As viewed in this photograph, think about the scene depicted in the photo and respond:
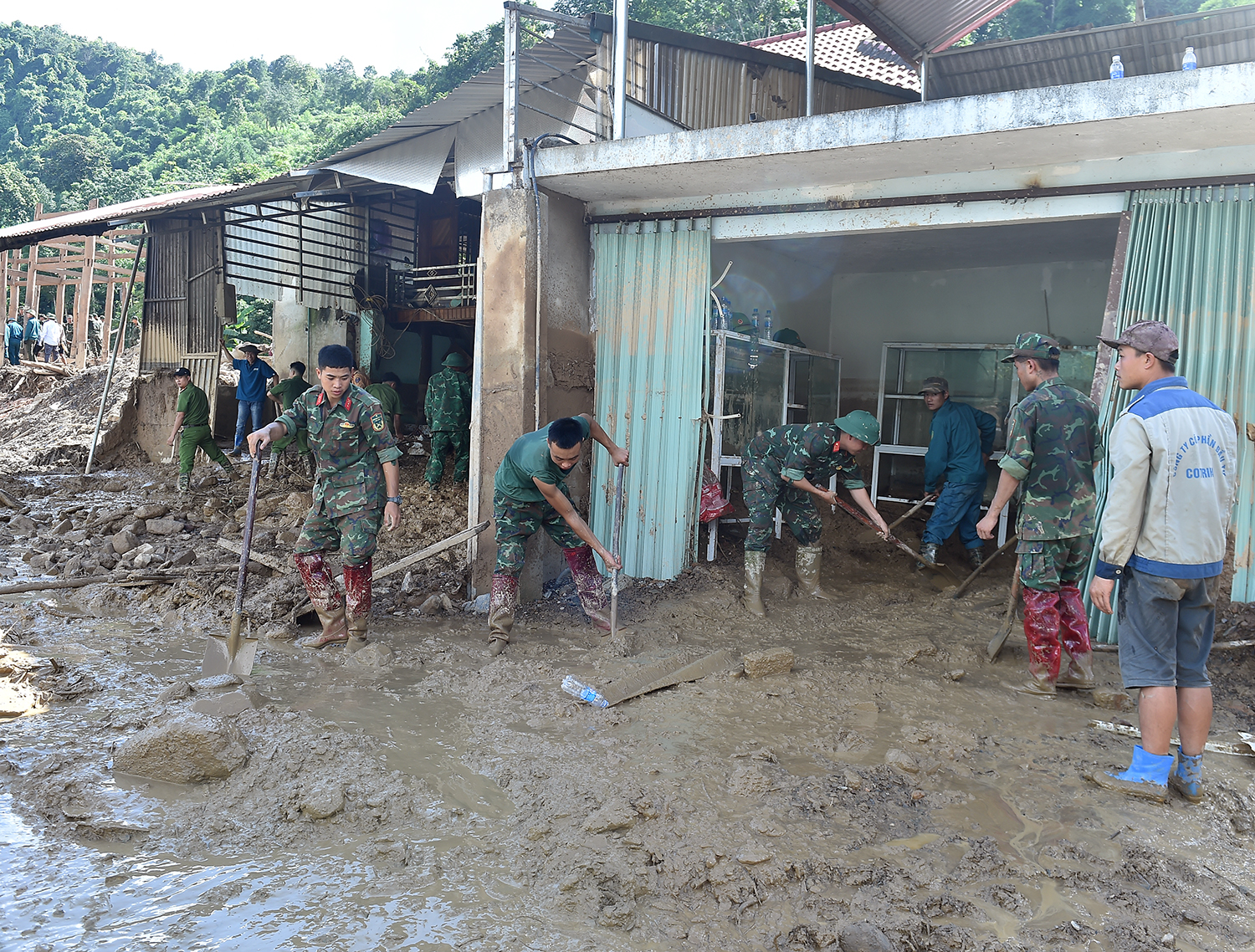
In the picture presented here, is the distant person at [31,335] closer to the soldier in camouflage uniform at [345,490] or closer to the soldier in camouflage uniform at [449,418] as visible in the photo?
the soldier in camouflage uniform at [449,418]

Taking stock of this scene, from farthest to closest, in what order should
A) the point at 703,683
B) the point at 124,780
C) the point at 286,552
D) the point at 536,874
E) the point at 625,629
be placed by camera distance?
1. the point at 286,552
2. the point at 625,629
3. the point at 703,683
4. the point at 124,780
5. the point at 536,874

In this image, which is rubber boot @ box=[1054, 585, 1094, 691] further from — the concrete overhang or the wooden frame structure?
the wooden frame structure

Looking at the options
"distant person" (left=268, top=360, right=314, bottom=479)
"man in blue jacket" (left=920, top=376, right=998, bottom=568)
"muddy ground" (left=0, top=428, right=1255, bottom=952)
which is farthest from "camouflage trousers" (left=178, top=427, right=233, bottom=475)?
"man in blue jacket" (left=920, top=376, right=998, bottom=568)

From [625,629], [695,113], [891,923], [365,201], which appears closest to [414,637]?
[625,629]

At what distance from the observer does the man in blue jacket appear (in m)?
7.13

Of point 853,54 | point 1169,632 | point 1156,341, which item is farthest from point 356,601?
point 853,54

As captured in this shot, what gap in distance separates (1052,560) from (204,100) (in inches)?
1958

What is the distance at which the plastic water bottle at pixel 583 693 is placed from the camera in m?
4.20

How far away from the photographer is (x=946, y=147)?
4.83 metres

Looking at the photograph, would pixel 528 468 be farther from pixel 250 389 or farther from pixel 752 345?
pixel 250 389

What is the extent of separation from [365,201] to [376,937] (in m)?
10.8

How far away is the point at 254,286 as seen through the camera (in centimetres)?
1181

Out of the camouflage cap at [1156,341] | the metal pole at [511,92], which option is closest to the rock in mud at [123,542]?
the metal pole at [511,92]

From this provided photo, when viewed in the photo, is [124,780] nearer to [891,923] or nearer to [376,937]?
[376,937]
